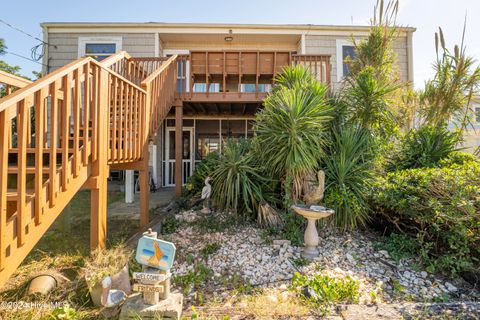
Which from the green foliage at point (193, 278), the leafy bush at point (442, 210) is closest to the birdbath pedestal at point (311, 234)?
the leafy bush at point (442, 210)

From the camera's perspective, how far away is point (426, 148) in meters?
4.11

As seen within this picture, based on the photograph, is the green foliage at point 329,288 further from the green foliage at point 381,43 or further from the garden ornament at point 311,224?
the green foliage at point 381,43

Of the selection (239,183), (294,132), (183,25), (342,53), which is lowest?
(239,183)

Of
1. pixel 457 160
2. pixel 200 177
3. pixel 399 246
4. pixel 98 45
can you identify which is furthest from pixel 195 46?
pixel 399 246

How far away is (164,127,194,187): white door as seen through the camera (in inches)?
308

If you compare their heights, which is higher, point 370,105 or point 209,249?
point 370,105

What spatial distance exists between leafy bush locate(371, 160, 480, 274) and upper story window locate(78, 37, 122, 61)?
8.13m

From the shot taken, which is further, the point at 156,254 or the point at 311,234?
the point at 311,234

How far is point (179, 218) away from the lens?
402 centimetres

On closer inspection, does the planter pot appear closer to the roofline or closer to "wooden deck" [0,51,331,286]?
"wooden deck" [0,51,331,286]

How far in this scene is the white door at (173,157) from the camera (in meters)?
7.81

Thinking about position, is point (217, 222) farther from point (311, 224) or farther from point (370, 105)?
point (370, 105)

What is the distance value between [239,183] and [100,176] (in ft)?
6.30

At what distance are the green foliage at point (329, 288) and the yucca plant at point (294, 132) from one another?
4.55 feet
